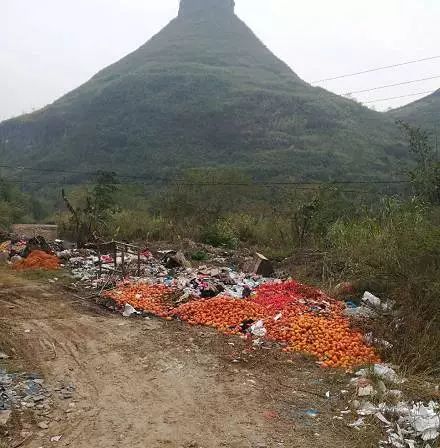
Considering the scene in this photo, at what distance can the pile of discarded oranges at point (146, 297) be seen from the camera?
27.5ft

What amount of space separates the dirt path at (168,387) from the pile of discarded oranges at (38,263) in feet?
13.8

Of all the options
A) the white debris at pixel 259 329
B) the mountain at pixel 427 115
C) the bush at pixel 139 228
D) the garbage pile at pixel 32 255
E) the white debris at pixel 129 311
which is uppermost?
the mountain at pixel 427 115

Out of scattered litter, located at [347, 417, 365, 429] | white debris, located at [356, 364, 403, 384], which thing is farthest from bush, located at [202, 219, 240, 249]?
scattered litter, located at [347, 417, 365, 429]

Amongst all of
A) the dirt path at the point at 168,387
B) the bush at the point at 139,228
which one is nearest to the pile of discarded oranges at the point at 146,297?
the dirt path at the point at 168,387

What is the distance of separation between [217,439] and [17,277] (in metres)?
7.97

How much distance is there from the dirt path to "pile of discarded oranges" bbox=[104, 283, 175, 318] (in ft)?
1.59

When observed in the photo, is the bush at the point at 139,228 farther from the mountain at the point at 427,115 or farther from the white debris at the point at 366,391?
the mountain at the point at 427,115

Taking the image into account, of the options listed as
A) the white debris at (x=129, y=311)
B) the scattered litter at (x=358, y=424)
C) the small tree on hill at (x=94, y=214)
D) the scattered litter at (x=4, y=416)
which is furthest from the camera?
the small tree on hill at (x=94, y=214)

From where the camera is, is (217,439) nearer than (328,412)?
Yes

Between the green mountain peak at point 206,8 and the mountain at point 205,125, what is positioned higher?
the green mountain peak at point 206,8

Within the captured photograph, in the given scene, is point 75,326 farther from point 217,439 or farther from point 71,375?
point 217,439

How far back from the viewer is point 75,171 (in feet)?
191

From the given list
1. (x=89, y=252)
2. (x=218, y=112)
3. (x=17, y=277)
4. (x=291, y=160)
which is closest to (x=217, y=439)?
(x=17, y=277)

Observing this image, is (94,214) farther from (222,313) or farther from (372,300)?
(372,300)
